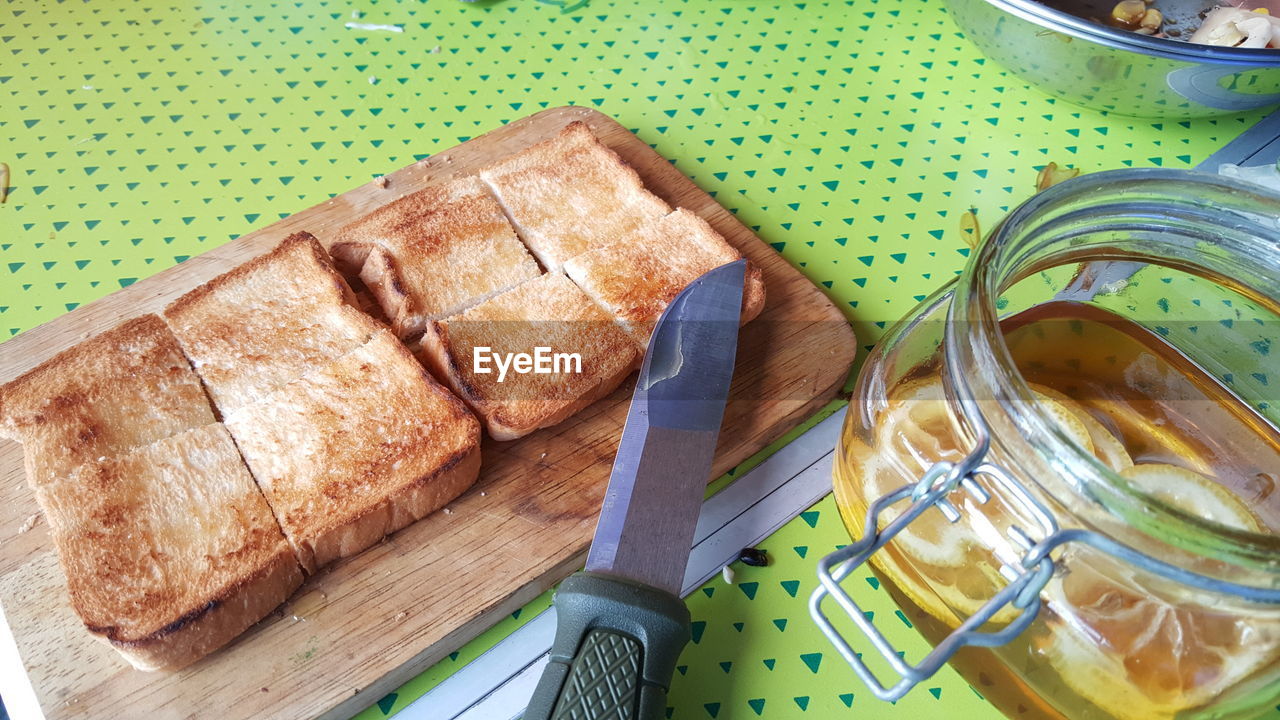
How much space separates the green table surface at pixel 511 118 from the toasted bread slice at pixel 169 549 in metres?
0.66

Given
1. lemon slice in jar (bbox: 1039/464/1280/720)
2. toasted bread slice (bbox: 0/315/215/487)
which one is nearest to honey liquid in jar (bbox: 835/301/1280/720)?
lemon slice in jar (bbox: 1039/464/1280/720)

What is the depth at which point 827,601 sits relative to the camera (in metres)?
1.43

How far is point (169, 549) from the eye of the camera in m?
1.33

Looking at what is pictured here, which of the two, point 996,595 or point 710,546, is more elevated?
point 996,595

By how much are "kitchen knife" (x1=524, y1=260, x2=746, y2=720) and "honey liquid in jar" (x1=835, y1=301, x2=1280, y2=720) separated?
0.27 m

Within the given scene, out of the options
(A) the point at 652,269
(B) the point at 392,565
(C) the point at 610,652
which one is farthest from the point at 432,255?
(C) the point at 610,652

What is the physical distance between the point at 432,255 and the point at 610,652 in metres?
0.93

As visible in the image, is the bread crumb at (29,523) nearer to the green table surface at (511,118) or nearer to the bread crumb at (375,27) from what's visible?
the green table surface at (511,118)

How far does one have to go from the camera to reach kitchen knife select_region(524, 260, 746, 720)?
1.14 m

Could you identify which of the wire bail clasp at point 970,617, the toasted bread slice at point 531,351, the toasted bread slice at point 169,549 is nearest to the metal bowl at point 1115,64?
the toasted bread slice at point 531,351

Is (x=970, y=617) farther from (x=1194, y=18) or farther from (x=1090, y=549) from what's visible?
(x=1194, y=18)

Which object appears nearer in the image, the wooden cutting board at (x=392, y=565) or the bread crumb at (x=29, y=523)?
the wooden cutting board at (x=392, y=565)

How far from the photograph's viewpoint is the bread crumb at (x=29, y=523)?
4.77 feet

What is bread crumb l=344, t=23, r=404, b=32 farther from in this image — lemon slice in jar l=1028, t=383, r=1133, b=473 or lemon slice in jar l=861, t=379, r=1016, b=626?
lemon slice in jar l=1028, t=383, r=1133, b=473
